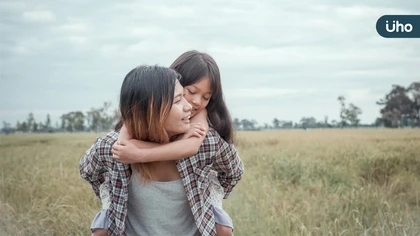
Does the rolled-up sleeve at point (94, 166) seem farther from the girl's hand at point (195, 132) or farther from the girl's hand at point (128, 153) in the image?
the girl's hand at point (195, 132)

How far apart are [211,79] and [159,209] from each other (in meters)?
0.49

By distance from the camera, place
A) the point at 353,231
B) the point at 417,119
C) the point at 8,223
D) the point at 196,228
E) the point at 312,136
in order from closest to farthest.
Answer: the point at 196,228 < the point at 353,231 < the point at 8,223 < the point at 417,119 < the point at 312,136

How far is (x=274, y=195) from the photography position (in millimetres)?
3902

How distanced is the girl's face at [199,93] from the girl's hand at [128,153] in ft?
0.95

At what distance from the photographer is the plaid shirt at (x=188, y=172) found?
81.4 inches

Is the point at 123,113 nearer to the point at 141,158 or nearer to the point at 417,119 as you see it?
the point at 141,158

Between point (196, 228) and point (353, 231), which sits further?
point (353, 231)

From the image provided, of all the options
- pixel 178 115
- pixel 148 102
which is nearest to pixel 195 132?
pixel 178 115

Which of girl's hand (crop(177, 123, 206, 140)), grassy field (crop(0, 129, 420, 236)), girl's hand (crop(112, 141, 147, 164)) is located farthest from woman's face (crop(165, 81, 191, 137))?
grassy field (crop(0, 129, 420, 236))

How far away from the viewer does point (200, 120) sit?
2.16 m

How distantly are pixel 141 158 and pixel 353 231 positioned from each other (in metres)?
1.82

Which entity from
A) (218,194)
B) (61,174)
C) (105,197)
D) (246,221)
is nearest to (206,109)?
(218,194)

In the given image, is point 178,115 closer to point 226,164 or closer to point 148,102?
point 148,102

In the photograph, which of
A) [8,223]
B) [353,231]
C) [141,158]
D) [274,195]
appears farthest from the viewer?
[274,195]
